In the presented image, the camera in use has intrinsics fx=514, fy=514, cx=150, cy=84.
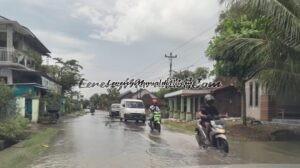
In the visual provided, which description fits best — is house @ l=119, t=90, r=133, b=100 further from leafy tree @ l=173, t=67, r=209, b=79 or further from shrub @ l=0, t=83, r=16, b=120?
shrub @ l=0, t=83, r=16, b=120

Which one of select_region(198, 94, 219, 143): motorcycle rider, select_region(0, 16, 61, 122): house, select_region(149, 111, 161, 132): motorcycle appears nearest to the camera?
select_region(198, 94, 219, 143): motorcycle rider

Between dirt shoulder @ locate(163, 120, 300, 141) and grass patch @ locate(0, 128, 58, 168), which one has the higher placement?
dirt shoulder @ locate(163, 120, 300, 141)

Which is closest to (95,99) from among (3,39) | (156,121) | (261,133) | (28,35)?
(28,35)

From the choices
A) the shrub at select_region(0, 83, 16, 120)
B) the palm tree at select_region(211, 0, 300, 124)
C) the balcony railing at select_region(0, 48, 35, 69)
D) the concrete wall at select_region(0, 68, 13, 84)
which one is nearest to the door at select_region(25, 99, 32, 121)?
the balcony railing at select_region(0, 48, 35, 69)

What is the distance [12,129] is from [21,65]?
20.2 meters

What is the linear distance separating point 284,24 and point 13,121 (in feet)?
35.4

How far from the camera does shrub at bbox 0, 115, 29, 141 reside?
18984 millimetres

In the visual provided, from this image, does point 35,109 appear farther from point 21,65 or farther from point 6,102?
point 6,102

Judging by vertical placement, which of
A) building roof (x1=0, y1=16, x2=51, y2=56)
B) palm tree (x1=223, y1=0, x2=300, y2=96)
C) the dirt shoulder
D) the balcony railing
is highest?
building roof (x1=0, y1=16, x2=51, y2=56)

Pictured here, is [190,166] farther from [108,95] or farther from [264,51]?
[108,95]

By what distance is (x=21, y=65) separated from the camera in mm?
38969

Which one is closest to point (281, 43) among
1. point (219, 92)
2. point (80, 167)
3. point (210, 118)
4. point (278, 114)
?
point (210, 118)

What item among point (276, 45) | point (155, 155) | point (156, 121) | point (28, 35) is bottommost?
point (155, 155)

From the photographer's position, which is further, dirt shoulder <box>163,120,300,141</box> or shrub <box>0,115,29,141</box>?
dirt shoulder <box>163,120,300,141</box>
